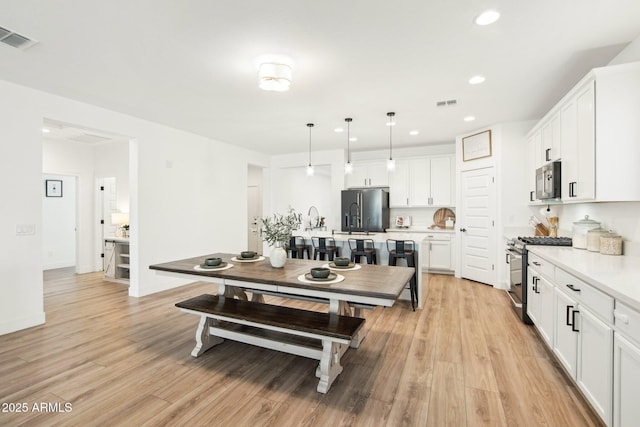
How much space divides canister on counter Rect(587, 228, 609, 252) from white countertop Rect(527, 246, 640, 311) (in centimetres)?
6

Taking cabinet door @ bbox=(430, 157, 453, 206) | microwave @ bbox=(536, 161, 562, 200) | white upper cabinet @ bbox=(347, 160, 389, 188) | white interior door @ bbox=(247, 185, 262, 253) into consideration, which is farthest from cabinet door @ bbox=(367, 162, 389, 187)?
microwave @ bbox=(536, 161, 562, 200)

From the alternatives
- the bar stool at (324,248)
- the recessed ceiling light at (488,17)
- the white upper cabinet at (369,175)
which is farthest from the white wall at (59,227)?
the recessed ceiling light at (488,17)

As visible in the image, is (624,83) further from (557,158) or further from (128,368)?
(128,368)

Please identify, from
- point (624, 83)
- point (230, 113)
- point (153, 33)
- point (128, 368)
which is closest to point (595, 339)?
point (624, 83)

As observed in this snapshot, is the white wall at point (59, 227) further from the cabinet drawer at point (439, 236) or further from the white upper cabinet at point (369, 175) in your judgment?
the cabinet drawer at point (439, 236)

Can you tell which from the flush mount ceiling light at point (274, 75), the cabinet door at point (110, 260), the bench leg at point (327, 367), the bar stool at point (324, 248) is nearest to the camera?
the bench leg at point (327, 367)

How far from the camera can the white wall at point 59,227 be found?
6496 mm

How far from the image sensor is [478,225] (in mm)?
5191

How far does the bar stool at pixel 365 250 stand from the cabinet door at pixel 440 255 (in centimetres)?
208

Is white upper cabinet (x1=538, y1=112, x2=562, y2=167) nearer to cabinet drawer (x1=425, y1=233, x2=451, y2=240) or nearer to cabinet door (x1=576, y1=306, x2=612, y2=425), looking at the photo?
cabinet door (x1=576, y1=306, x2=612, y2=425)

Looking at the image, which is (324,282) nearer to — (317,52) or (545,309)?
(317,52)

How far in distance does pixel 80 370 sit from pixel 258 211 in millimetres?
5691

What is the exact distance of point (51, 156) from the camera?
5617 millimetres

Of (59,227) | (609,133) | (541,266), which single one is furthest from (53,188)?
(609,133)
